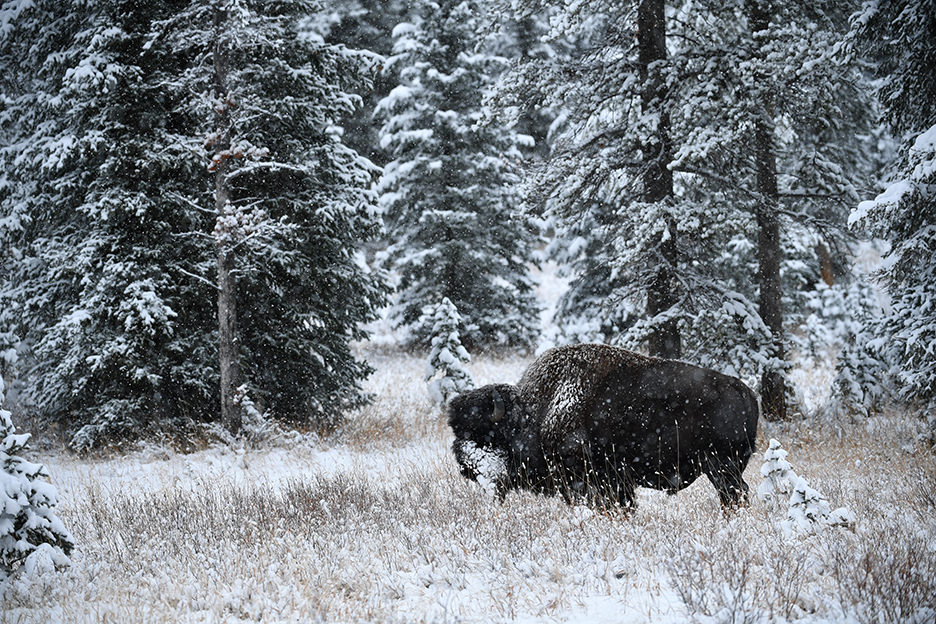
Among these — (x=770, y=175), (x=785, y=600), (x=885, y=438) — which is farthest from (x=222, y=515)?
(x=770, y=175)

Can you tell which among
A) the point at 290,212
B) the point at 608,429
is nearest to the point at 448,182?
the point at 290,212

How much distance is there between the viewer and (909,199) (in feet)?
24.6

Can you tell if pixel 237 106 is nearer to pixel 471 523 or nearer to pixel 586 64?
pixel 586 64

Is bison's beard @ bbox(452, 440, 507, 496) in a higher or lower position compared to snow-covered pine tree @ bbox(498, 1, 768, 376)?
lower

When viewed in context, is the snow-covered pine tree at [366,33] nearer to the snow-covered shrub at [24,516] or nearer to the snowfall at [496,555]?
the snowfall at [496,555]

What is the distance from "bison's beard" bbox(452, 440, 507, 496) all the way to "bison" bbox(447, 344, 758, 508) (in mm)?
12

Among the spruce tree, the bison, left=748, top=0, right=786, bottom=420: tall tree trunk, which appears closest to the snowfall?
the bison

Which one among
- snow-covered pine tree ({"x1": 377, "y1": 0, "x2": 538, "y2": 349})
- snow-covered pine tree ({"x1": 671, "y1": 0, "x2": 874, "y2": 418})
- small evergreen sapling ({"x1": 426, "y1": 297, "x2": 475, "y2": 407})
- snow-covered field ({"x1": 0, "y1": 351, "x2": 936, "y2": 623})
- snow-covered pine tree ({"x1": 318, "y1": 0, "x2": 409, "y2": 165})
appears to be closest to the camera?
snow-covered field ({"x1": 0, "y1": 351, "x2": 936, "y2": 623})

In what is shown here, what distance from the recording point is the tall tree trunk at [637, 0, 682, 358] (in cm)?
989

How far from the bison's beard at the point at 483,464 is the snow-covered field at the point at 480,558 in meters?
0.17

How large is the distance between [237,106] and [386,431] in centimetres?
665

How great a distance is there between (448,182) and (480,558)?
57.6 ft

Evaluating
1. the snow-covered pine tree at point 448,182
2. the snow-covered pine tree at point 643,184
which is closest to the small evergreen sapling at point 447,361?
the snow-covered pine tree at point 643,184

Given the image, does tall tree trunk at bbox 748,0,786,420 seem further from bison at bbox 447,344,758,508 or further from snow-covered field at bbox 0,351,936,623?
bison at bbox 447,344,758,508
